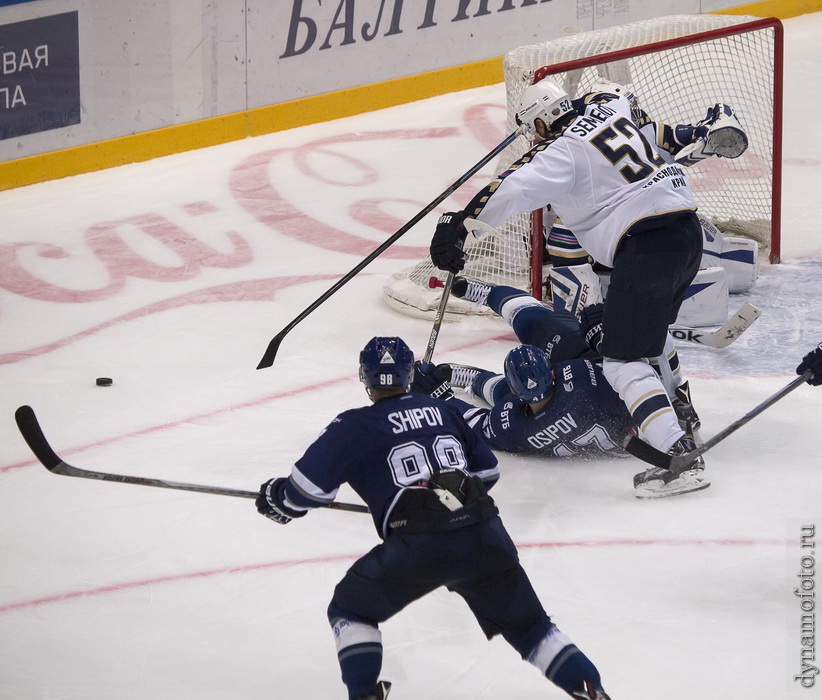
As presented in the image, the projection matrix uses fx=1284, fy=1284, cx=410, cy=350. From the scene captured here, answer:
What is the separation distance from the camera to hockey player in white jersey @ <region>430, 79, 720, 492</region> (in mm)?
3740

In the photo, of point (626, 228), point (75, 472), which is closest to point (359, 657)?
point (75, 472)

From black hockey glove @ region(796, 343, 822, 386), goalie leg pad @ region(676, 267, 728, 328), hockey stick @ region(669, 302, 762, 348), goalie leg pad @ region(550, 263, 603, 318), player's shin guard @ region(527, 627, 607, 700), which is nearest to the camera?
player's shin guard @ region(527, 627, 607, 700)

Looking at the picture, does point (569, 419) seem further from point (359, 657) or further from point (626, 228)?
point (359, 657)

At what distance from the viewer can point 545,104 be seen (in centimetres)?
406

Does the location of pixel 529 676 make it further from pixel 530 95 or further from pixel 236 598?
pixel 530 95

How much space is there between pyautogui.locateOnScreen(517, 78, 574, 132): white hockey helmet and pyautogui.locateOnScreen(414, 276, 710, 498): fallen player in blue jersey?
0.66m

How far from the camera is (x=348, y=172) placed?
7.08 metres

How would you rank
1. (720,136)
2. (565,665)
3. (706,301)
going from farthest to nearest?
(706,301), (720,136), (565,665)

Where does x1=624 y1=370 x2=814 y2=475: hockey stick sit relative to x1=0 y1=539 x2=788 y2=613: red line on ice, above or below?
above

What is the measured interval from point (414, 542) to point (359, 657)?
0.86 feet

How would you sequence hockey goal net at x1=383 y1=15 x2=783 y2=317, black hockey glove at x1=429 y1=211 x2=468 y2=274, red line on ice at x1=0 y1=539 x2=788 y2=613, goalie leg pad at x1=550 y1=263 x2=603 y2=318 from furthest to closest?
hockey goal net at x1=383 y1=15 x2=783 y2=317 → goalie leg pad at x1=550 y1=263 x2=603 y2=318 → black hockey glove at x1=429 y1=211 x2=468 y2=274 → red line on ice at x1=0 y1=539 x2=788 y2=613

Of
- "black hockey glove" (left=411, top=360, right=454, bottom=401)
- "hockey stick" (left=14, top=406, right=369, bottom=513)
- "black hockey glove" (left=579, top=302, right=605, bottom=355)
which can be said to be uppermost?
"hockey stick" (left=14, top=406, right=369, bottom=513)

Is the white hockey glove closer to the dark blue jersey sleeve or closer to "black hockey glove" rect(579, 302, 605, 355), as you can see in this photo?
"black hockey glove" rect(579, 302, 605, 355)

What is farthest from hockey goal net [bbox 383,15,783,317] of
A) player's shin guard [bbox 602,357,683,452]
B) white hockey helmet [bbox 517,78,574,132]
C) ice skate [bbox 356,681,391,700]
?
ice skate [bbox 356,681,391,700]
